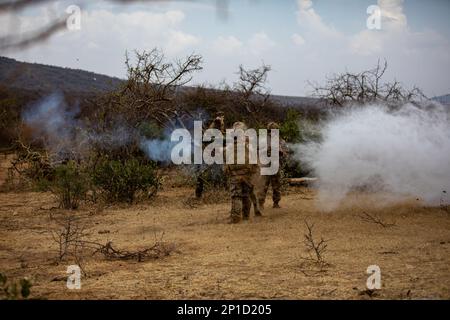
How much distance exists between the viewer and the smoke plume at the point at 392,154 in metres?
9.73

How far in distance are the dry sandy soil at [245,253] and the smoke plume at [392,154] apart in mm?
457

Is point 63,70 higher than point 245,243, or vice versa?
point 63,70

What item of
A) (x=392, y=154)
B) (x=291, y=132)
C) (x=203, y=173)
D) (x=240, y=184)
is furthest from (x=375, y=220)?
Result: (x=291, y=132)

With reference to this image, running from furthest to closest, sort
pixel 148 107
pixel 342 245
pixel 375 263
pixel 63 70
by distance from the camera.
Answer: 1. pixel 63 70
2. pixel 148 107
3. pixel 342 245
4. pixel 375 263

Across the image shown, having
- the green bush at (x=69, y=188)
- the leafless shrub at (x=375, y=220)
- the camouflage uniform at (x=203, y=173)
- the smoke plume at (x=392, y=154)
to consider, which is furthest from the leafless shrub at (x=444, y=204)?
the green bush at (x=69, y=188)

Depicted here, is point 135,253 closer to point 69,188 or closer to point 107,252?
point 107,252

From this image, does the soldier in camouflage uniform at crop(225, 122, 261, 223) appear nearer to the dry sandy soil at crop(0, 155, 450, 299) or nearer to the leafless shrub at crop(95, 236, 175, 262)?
the dry sandy soil at crop(0, 155, 450, 299)

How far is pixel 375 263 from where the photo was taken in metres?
6.25

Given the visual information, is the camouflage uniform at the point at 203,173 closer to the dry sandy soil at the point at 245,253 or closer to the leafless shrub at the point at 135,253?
the dry sandy soil at the point at 245,253

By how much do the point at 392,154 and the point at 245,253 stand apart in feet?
13.9

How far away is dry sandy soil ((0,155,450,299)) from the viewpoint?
5312mm
